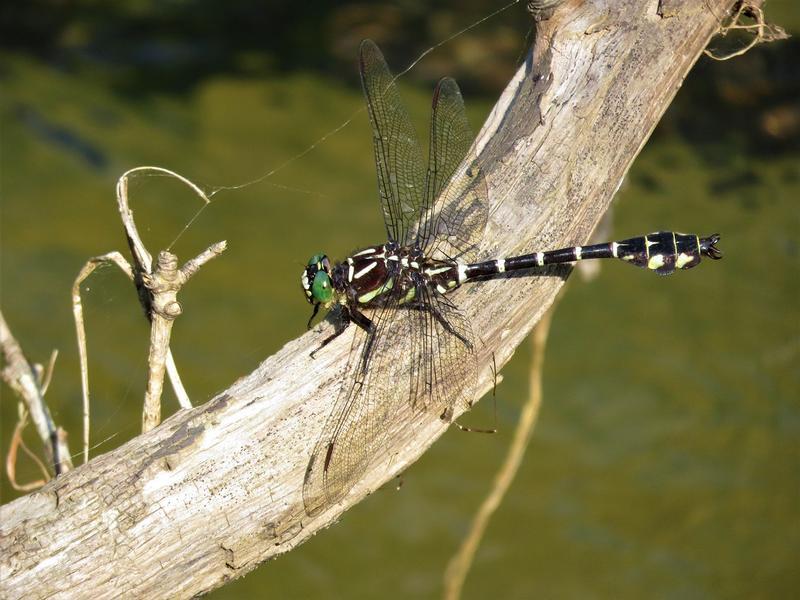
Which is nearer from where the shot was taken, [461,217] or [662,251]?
[461,217]

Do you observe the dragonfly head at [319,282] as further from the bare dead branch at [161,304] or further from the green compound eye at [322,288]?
the bare dead branch at [161,304]

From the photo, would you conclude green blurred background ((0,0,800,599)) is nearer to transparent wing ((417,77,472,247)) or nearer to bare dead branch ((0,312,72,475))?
bare dead branch ((0,312,72,475))

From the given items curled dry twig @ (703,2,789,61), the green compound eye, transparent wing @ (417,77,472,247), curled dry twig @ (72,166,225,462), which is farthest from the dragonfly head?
curled dry twig @ (703,2,789,61)

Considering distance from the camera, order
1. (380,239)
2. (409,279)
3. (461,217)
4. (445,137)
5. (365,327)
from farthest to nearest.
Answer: (380,239) < (445,137) < (409,279) < (461,217) < (365,327)

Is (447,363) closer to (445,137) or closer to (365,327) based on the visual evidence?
(365,327)

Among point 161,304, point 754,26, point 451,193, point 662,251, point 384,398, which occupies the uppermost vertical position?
point 754,26

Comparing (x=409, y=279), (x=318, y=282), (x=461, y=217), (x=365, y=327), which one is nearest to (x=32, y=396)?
(x=318, y=282)
